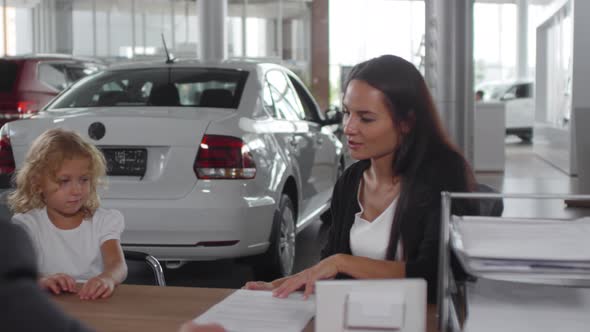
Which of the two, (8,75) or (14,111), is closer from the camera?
(14,111)

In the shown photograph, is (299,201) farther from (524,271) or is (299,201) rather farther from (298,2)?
(298,2)

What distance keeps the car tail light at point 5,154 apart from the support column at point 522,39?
1571 centimetres

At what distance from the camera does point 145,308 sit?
6.08ft

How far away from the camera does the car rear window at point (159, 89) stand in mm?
5160

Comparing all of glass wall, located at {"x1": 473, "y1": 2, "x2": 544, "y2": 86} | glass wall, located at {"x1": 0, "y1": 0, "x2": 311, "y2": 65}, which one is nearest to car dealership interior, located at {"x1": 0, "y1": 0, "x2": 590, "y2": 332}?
glass wall, located at {"x1": 473, "y1": 2, "x2": 544, "y2": 86}

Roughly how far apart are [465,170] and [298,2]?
584 inches

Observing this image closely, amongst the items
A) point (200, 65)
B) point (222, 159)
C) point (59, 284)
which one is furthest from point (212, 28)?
point (59, 284)

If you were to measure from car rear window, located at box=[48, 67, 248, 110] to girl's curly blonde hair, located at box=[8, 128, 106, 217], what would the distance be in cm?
245

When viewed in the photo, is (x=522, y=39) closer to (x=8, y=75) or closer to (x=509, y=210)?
(x=509, y=210)

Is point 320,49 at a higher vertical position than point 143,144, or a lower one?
higher

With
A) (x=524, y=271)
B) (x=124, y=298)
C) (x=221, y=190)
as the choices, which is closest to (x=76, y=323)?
(x=524, y=271)

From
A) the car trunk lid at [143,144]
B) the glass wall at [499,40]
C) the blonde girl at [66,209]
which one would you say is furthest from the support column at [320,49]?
the blonde girl at [66,209]

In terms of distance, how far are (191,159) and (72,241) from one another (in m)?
1.92

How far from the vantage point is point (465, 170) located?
89.4 inches
